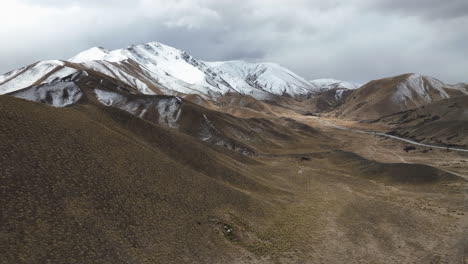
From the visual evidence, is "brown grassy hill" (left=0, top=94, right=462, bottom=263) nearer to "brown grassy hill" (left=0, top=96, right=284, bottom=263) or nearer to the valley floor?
"brown grassy hill" (left=0, top=96, right=284, bottom=263)

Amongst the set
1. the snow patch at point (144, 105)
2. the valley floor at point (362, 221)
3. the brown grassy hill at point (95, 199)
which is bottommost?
the valley floor at point (362, 221)

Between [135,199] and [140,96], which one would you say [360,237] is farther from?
[140,96]

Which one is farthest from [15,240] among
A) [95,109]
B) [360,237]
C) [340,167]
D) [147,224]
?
[340,167]

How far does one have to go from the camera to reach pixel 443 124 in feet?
445

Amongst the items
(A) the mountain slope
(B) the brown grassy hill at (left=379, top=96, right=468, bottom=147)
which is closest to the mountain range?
(A) the mountain slope

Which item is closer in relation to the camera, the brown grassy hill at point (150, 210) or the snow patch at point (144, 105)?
the brown grassy hill at point (150, 210)

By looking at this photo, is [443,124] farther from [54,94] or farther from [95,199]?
[54,94]

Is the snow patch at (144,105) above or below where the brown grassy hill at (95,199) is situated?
above

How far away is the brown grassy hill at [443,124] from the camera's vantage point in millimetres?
121000

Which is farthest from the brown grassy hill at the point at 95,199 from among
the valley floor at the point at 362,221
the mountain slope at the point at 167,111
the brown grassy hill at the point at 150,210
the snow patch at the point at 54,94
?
the snow patch at the point at 54,94

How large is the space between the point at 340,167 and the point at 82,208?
7189 centimetres

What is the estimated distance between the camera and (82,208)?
24.8 m

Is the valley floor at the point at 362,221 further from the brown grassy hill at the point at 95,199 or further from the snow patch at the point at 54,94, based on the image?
the snow patch at the point at 54,94

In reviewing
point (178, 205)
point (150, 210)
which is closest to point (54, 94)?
point (178, 205)
